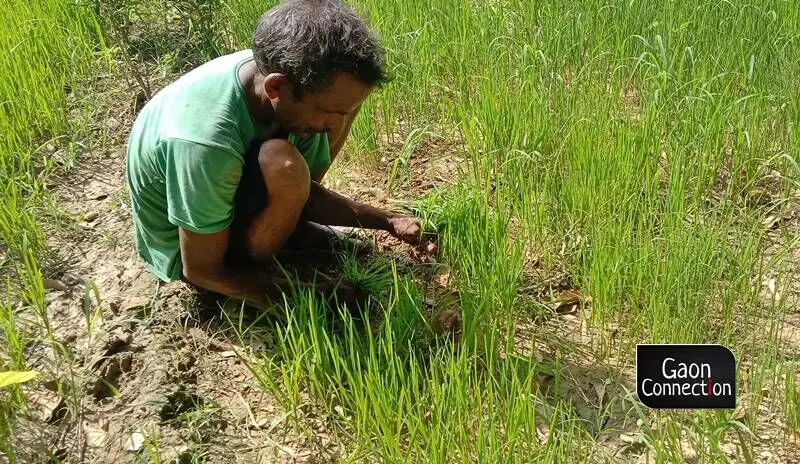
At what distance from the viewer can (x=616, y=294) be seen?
6.48 ft

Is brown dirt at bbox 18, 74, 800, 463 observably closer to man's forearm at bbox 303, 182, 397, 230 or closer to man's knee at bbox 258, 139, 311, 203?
man's forearm at bbox 303, 182, 397, 230

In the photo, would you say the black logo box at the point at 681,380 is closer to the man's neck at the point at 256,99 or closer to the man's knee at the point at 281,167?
the man's knee at the point at 281,167

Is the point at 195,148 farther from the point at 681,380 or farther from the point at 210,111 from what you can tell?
the point at 681,380

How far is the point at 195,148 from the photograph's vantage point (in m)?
1.72

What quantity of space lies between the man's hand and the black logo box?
81 centimetres

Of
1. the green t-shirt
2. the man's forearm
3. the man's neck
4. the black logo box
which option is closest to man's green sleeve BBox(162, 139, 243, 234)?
the green t-shirt

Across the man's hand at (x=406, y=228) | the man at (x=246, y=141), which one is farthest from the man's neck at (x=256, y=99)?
the man's hand at (x=406, y=228)

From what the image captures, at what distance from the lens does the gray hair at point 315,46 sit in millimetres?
1663

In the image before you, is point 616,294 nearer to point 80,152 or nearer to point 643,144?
point 643,144

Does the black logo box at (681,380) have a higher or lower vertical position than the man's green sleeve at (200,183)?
lower

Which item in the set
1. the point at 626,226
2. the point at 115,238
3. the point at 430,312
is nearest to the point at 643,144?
the point at 626,226

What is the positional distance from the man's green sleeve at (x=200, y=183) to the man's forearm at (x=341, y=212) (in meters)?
0.46

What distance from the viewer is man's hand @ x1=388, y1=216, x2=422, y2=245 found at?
7.20 feet

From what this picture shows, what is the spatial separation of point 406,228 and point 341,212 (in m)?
0.21
